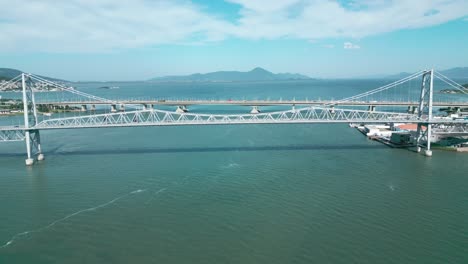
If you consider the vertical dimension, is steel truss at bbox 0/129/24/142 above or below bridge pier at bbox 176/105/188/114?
below

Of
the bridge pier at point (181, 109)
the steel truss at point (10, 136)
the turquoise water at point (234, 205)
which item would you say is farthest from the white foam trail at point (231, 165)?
the bridge pier at point (181, 109)

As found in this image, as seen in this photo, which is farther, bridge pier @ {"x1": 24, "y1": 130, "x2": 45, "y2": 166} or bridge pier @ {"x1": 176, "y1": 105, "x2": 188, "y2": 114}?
bridge pier @ {"x1": 176, "y1": 105, "x2": 188, "y2": 114}

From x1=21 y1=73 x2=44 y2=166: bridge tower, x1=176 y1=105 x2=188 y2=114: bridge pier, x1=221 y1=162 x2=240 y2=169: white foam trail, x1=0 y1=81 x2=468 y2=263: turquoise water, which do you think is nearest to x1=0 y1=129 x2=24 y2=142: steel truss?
x1=21 y1=73 x2=44 y2=166: bridge tower

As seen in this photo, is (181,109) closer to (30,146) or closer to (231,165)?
(30,146)

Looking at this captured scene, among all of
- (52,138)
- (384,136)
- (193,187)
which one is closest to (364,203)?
(193,187)

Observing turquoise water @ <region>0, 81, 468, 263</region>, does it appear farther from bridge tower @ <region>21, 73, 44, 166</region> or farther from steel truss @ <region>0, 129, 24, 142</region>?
steel truss @ <region>0, 129, 24, 142</region>

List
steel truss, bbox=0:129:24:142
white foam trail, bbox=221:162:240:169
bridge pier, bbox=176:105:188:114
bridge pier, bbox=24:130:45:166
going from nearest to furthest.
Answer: white foam trail, bbox=221:162:240:169
bridge pier, bbox=24:130:45:166
steel truss, bbox=0:129:24:142
bridge pier, bbox=176:105:188:114

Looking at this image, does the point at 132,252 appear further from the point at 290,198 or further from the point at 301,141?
the point at 301,141

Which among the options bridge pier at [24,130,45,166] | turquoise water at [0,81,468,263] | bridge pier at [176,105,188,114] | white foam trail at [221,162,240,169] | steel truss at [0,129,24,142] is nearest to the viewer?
turquoise water at [0,81,468,263]

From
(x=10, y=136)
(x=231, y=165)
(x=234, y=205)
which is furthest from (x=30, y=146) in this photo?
(x=234, y=205)
